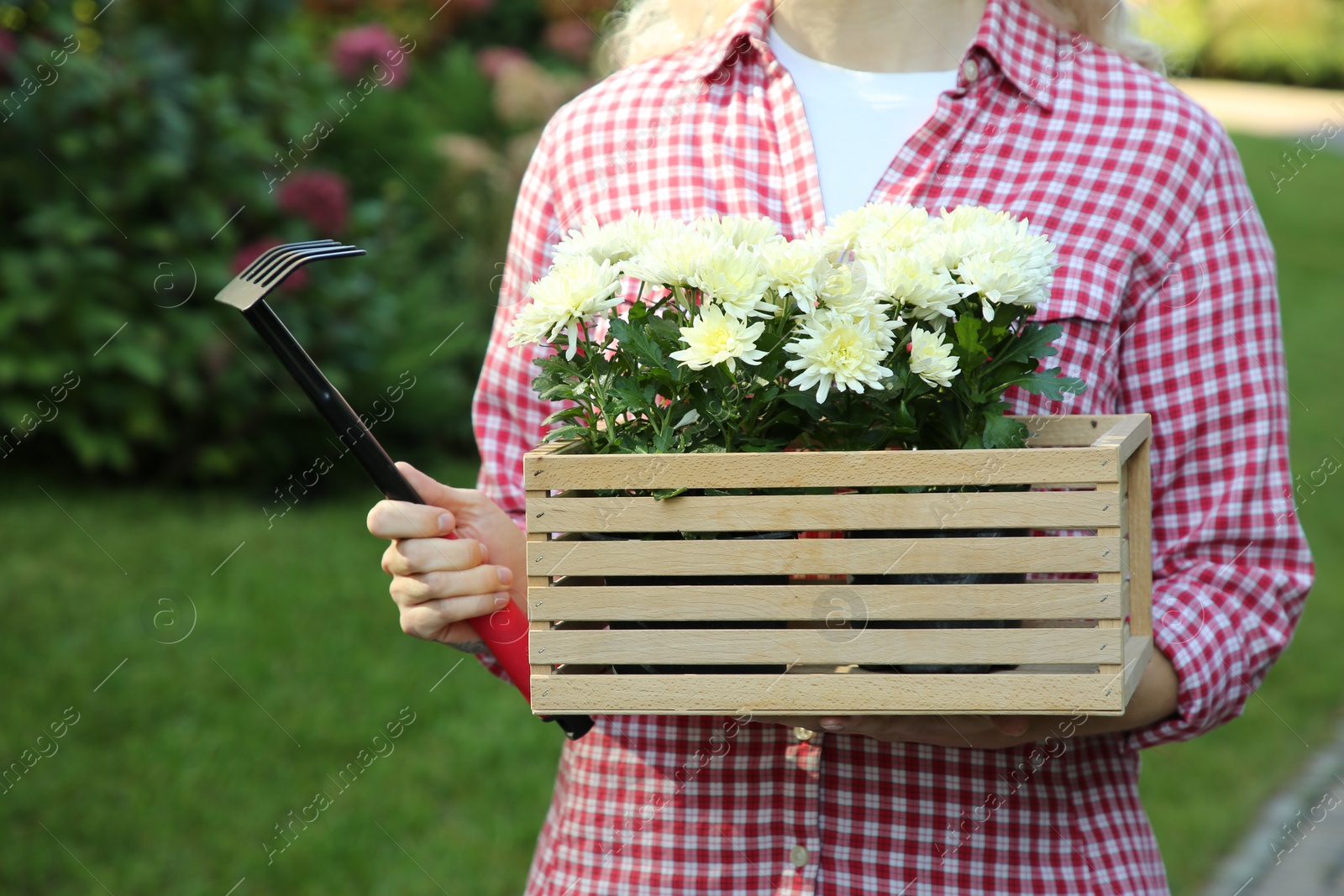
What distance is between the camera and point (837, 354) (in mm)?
1254

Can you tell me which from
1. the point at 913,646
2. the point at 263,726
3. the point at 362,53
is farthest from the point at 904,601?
the point at 362,53

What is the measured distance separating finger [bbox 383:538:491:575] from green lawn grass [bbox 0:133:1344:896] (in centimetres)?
236

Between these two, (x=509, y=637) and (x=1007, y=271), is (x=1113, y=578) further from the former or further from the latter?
(x=509, y=637)

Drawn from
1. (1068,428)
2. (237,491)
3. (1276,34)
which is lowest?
(1276,34)

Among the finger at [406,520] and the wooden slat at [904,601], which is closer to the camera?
the wooden slat at [904,601]

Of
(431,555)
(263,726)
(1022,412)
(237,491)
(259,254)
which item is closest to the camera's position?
(431,555)

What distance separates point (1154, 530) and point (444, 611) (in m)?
0.89

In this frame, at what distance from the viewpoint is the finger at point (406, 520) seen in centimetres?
145

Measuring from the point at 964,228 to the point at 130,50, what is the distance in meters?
4.73

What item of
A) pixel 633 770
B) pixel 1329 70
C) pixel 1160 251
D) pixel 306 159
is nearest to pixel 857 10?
pixel 1160 251

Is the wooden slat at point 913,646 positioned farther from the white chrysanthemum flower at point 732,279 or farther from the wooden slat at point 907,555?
the white chrysanthemum flower at point 732,279

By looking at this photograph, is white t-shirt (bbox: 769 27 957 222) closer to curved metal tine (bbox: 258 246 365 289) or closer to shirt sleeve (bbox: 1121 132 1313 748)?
shirt sleeve (bbox: 1121 132 1313 748)

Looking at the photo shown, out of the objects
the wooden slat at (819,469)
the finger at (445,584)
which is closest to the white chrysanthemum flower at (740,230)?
the wooden slat at (819,469)

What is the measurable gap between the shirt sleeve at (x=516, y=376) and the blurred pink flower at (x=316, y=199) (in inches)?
154
